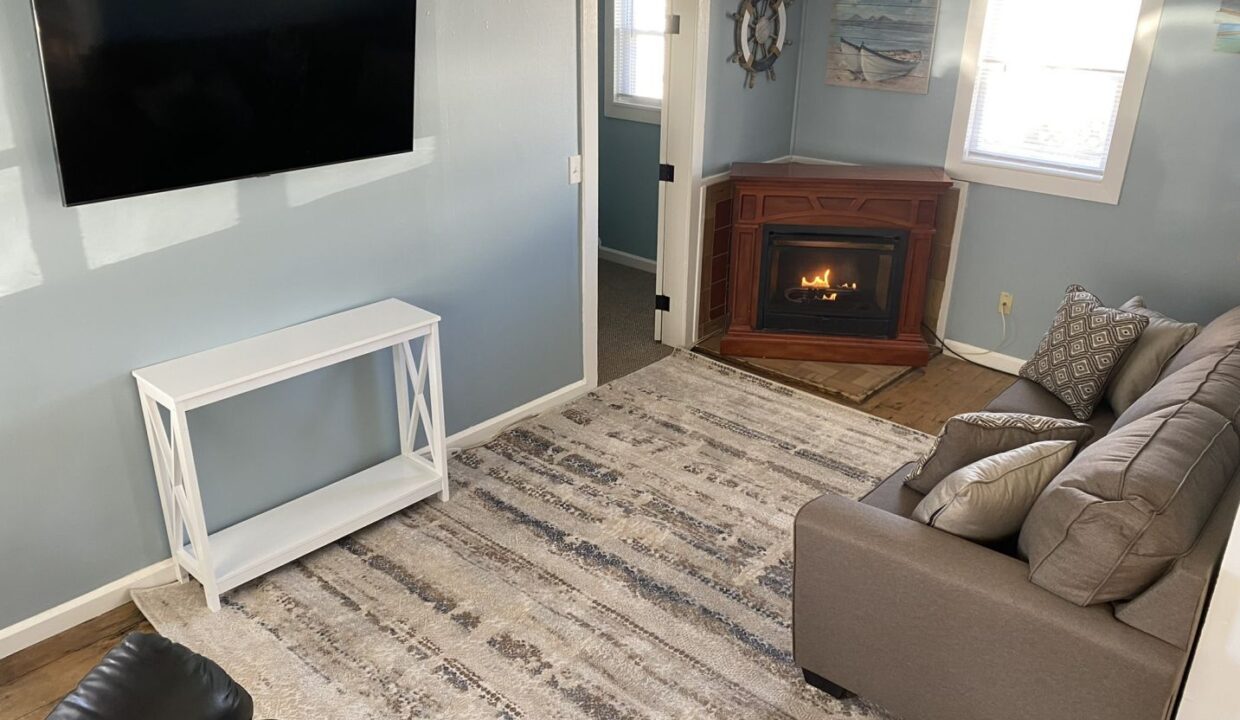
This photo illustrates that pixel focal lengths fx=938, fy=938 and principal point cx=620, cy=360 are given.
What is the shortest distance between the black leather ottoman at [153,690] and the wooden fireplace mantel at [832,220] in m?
3.41

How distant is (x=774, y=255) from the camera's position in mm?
4609

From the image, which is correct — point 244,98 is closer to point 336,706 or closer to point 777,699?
point 336,706

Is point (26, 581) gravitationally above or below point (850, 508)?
below

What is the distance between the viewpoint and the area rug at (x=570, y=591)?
255 cm

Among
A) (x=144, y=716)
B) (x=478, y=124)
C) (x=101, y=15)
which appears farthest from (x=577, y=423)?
(x=144, y=716)

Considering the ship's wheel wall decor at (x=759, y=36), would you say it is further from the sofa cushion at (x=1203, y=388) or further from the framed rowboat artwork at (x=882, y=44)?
the sofa cushion at (x=1203, y=388)

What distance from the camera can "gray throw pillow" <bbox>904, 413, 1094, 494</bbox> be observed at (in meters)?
2.42

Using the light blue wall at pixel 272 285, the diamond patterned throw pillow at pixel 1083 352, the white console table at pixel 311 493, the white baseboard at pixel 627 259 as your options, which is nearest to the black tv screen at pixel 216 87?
the light blue wall at pixel 272 285

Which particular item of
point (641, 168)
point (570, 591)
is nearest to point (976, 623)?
point (570, 591)

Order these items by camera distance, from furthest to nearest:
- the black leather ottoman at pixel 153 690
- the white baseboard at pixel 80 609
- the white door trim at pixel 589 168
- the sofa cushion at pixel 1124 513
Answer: the white door trim at pixel 589 168 → the white baseboard at pixel 80 609 → the sofa cushion at pixel 1124 513 → the black leather ottoman at pixel 153 690

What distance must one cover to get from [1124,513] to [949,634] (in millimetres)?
475

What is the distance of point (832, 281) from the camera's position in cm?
466

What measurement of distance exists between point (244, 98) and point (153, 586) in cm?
153

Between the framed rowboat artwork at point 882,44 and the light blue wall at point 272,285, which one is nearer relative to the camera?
the light blue wall at point 272,285
